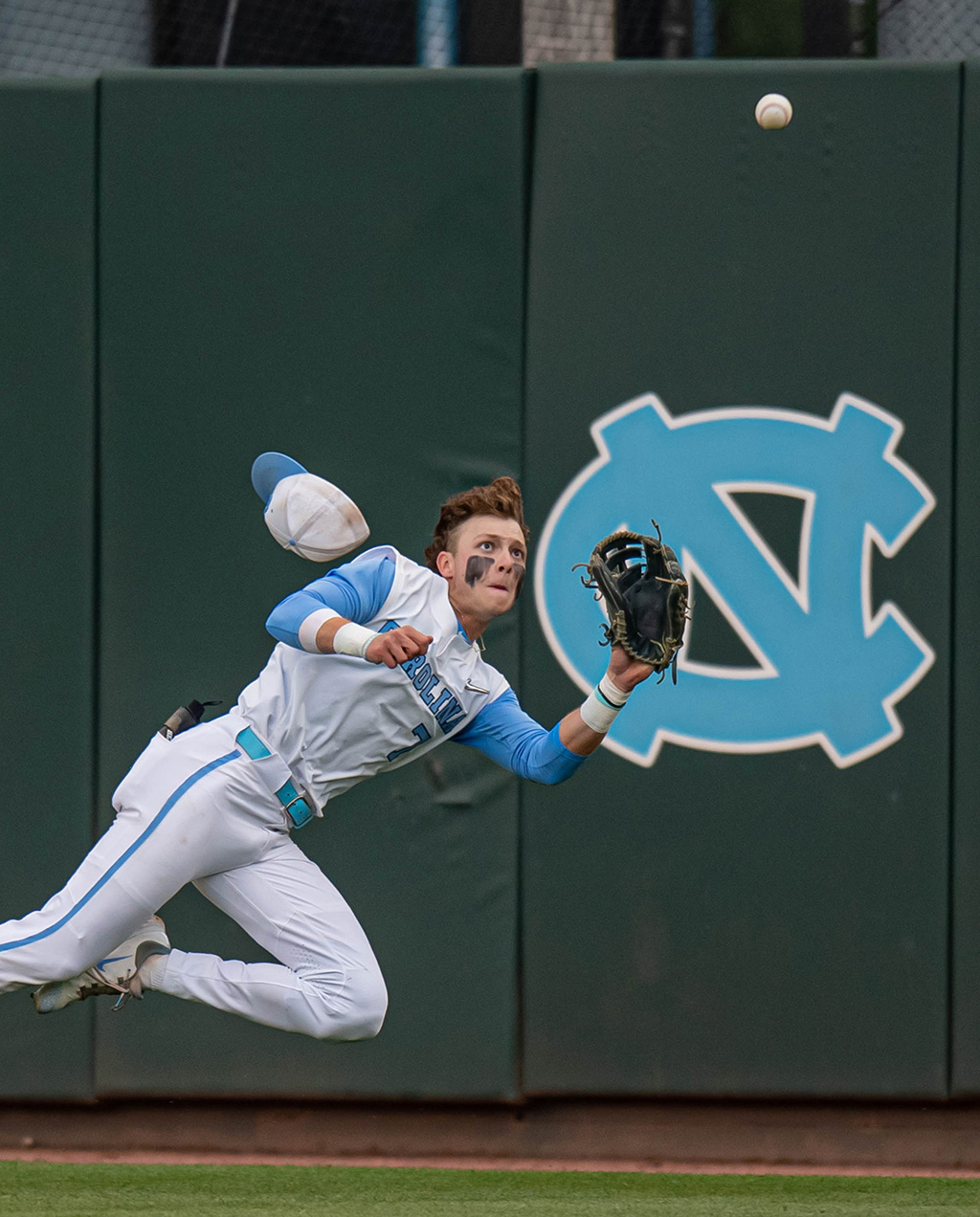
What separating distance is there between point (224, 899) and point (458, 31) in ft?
9.76

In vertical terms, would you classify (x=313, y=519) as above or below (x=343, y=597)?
above

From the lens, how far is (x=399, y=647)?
98.8 inches

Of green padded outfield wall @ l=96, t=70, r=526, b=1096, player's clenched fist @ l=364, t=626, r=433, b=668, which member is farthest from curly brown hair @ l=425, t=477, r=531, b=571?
green padded outfield wall @ l=96, t=70, r=526, b=1096

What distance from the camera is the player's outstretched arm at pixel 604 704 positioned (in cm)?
283

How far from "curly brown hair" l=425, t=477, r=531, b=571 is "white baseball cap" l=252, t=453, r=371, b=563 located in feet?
0.60

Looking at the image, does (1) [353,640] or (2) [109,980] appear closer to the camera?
(1) [353,640]

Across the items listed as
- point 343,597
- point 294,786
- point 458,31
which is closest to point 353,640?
point 343,597

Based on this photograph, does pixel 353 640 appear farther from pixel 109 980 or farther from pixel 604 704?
pixel 109 980

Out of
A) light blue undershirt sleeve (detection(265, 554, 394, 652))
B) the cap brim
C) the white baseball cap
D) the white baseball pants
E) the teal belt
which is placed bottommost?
the white baseball pants

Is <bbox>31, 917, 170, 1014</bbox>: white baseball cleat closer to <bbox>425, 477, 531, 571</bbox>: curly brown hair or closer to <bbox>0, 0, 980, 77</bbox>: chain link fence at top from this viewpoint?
<bbox>425, 477, 531, 571</bbox>: curly brown hair

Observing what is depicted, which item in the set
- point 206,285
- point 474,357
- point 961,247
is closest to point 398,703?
Answer: point 474,357

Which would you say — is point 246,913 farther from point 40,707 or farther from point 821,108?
point 821,108

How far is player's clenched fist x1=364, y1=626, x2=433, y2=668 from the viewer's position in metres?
2.51

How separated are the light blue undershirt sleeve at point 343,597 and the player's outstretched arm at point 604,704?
489 millimetres
